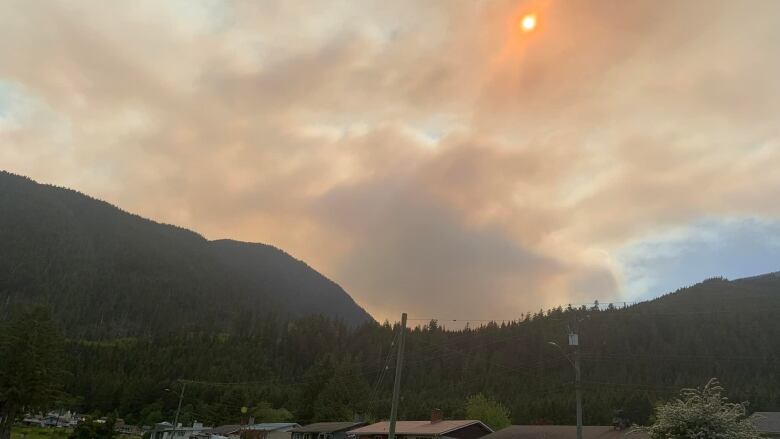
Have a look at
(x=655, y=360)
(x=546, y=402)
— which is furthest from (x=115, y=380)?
(x=655, y=360)

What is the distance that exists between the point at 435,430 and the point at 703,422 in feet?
99.9

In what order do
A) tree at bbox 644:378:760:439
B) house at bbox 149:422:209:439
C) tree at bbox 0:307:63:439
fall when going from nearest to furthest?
tree at bbox 644:378:760:439
tree at bbox 0:307:63:439
house at bbox 149:422:209:439

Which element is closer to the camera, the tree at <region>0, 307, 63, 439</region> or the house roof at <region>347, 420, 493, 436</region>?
the house roof at <region>347, 420, 493, 436</region>

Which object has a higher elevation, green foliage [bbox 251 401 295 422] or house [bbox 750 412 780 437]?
house [bbox 750 412 780 437]

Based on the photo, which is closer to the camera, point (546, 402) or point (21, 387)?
point (21, 387)

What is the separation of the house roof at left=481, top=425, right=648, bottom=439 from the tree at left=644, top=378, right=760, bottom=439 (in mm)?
9771

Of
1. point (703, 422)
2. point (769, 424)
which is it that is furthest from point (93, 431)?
point (769, 424)

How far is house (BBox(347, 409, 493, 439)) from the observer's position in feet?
186

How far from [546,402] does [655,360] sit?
81772mm

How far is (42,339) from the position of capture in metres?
83.3

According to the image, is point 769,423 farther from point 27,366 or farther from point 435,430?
point 27,366

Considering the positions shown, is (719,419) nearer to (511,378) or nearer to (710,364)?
(511,378)

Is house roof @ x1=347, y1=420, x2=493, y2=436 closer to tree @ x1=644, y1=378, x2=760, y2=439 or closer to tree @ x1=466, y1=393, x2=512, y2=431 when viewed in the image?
tree @ x1=644, y1=378, x2=760, y2=439

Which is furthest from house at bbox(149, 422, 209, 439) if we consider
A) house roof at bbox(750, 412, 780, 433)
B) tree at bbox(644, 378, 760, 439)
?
tree at bbox(644, 378, 760, 439)
